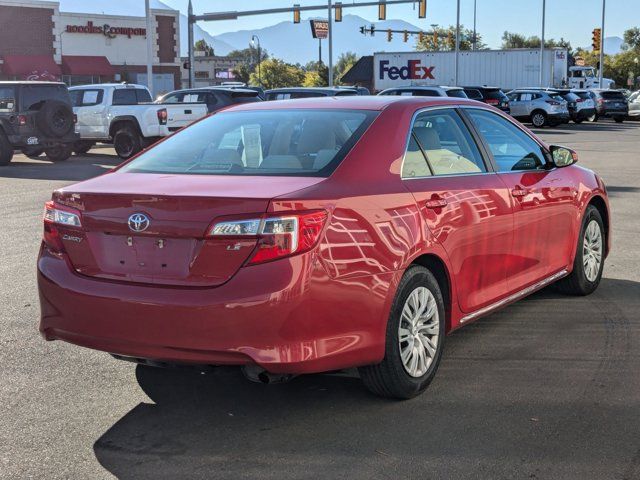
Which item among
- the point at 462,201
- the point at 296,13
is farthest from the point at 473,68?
the point at 462,201

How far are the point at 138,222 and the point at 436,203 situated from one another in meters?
1.64

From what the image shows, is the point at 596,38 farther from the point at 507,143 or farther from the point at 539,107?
the point at 507,143

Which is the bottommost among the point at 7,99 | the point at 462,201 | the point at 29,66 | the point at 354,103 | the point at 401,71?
the point at 462,201

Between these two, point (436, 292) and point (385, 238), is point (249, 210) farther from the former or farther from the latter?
point (436, 292)

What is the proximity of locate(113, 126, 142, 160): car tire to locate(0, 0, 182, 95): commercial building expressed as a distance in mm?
27605

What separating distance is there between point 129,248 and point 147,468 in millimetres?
1014

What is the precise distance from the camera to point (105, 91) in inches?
859

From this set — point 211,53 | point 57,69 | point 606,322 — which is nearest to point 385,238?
point 606,322

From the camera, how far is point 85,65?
170 feet

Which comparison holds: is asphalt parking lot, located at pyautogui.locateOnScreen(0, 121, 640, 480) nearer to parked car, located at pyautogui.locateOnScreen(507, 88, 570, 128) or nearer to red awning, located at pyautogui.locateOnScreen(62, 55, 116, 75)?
parked car, located at pyautogui.locateOnScreen(507, 88, 570, 128)

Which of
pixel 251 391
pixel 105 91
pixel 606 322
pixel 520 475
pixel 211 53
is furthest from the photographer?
pixel 211 53

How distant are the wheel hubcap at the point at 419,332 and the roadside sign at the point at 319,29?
158 feet

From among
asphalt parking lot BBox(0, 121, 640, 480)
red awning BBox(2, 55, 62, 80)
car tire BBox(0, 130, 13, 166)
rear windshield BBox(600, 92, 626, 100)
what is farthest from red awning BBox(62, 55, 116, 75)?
asphalt parking lot BBox(0, 121, 640, 480)

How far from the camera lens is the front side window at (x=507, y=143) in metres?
5.52
